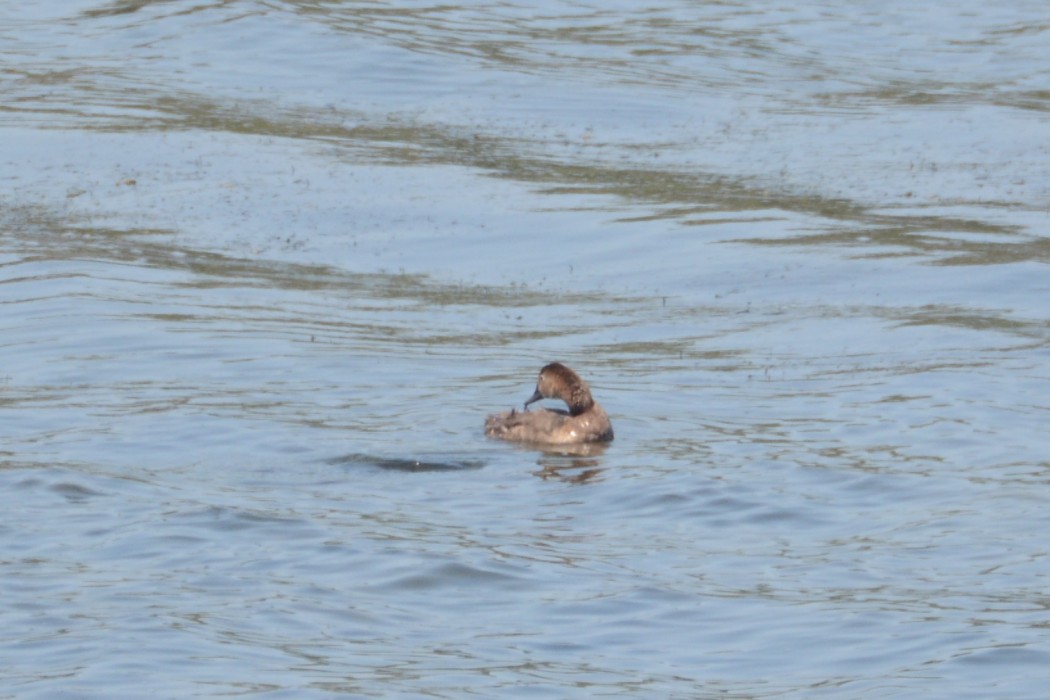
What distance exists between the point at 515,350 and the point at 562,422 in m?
3.64

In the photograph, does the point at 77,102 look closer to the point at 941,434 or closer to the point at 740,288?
the point at 740,288

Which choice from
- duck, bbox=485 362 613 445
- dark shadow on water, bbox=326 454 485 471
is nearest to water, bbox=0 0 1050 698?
dark shadow on water, bbox=326 454 485 471

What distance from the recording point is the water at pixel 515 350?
9414 mm

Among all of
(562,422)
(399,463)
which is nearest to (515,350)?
(562,422)

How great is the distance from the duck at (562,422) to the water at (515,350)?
26cm

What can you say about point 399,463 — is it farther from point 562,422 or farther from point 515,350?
point 515,350

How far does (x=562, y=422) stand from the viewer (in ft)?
45.2

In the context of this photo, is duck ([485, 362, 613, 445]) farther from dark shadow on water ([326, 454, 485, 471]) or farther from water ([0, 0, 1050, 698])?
dark shadow on water ([326, 454, 485, 471])

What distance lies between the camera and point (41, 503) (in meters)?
11.4

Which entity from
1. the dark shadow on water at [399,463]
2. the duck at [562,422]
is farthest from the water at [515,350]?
the duck at [562,422]

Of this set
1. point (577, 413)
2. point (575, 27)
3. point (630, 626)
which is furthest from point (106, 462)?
point (575, 27)

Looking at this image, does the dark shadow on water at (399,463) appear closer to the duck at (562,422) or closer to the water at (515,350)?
the water at (515,350)

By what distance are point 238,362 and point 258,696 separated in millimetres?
8107

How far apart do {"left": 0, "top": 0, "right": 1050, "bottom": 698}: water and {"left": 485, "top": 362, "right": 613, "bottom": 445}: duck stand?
26 cm
